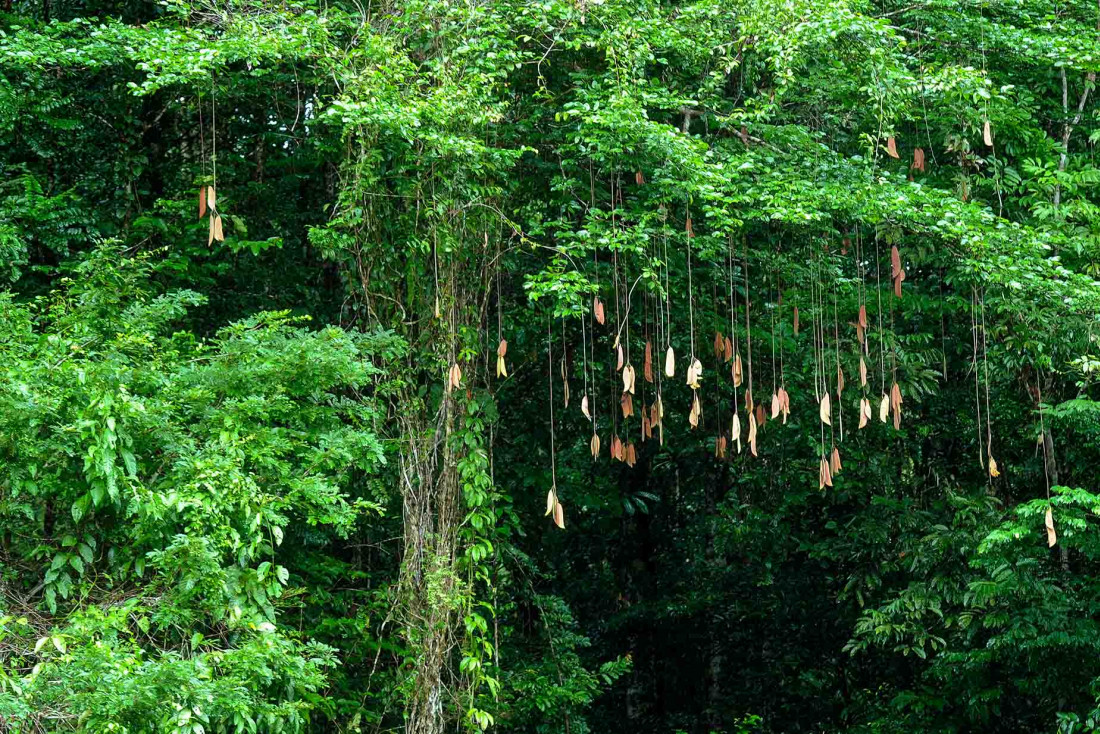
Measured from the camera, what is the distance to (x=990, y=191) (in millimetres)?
7504

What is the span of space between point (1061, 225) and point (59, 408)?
523cm

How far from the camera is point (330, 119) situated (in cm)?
598

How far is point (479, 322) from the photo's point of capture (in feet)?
21.9

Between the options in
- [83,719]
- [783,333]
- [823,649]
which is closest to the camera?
[83,719]

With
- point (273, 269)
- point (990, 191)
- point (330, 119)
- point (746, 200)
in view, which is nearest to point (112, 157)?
point (273, 269)

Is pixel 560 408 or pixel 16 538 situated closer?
pixel 16 538

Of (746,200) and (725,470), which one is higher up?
(746,200)

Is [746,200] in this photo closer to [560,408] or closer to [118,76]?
[560,408]

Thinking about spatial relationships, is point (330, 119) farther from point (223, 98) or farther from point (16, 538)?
point (16, 538)

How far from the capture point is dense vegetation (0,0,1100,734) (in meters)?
4.79

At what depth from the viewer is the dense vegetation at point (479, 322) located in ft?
15.7

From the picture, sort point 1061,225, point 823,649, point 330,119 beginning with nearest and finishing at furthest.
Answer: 1. point 330,119
2. point 1061,225
3. point 823,649

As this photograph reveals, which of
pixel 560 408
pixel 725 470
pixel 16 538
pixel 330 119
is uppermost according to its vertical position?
pixel 330 119

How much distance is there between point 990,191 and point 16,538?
18.6 ft
